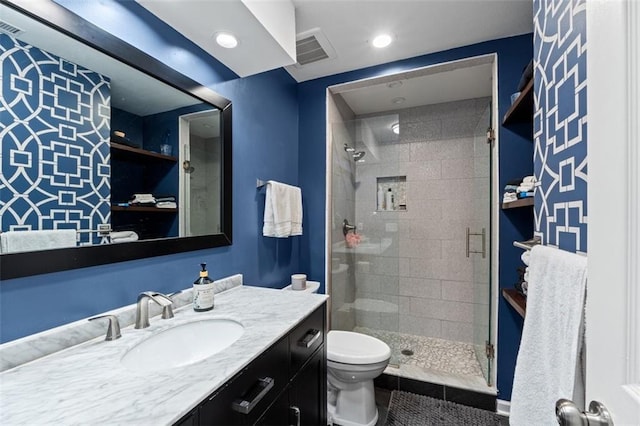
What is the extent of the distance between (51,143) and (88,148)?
10 cm

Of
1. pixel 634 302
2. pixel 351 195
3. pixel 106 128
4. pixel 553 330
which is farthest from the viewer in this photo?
pixel 351 195

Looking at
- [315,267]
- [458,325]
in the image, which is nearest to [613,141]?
[315,267]

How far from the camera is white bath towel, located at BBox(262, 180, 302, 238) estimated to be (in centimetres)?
182

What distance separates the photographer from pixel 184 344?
107 cm

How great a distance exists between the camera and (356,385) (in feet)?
5.47

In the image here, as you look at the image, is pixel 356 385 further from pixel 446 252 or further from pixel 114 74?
pixel 114 74

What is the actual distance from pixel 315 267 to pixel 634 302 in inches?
77.9

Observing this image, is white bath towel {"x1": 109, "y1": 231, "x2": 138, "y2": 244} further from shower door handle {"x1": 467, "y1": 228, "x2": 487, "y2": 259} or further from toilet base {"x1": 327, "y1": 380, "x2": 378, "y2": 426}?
shower door handle {"x1": 467, "y1": 228, "x2": 487, "y2": 259}

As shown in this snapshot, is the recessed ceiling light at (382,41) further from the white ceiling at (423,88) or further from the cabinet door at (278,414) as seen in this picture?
the cabinet door at (278,414)

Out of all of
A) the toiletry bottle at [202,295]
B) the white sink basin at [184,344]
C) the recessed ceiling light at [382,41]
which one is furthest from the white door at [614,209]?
the recessed ceiling light at [382,41]

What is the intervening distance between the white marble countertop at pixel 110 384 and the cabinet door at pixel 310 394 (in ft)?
0.99

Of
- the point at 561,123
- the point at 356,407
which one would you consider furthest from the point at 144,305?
the point at 561,123

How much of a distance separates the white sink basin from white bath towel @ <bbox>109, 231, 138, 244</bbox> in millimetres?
382

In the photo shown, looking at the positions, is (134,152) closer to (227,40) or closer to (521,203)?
(227,40)
